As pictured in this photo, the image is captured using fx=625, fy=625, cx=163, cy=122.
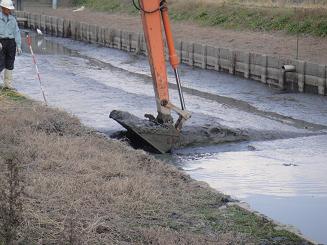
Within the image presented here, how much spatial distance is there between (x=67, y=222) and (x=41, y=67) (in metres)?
20.2

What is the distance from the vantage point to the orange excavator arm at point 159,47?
1127 cm

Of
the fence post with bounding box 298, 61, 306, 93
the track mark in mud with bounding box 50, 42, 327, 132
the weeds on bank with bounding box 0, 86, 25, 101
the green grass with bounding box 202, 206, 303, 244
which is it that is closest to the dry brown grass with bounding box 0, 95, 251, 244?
the green grass with bounding box 202, 206, 303, 244

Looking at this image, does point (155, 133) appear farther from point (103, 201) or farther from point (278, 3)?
point (278, 3)

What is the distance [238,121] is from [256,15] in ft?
48.7

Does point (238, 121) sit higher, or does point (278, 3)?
point (278, 3)

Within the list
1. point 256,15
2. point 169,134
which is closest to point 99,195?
point 169,134

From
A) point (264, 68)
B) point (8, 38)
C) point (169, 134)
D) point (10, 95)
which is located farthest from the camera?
point (264, 68)

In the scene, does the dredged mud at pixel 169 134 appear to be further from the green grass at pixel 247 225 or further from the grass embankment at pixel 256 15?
the grass embankment at pixel 256 15

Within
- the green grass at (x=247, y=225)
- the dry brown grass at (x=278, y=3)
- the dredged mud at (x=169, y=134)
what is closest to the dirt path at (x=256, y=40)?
the dry brown grass at (x=278, y=3)

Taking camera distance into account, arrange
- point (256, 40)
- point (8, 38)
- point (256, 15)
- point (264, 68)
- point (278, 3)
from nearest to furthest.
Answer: point (8, 38) → point (264, 68) → point (256, 40) → point (256, 15) → point (278, 3)

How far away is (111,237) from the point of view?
591 cm

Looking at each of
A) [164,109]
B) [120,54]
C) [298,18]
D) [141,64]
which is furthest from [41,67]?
[164,109]

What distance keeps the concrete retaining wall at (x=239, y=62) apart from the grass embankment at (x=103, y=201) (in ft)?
32.3

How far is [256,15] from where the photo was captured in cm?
2836
